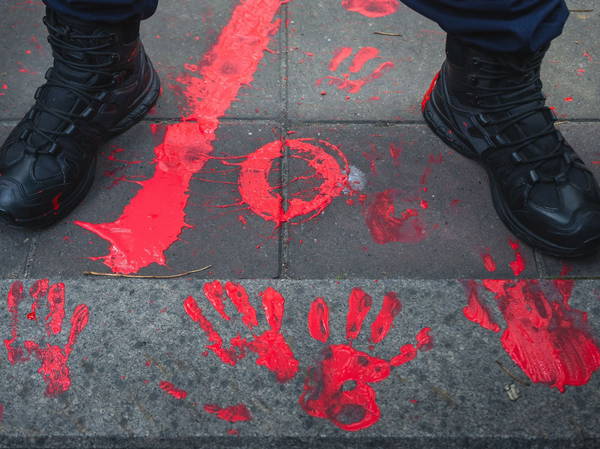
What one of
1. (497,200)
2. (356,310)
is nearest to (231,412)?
(356,310)

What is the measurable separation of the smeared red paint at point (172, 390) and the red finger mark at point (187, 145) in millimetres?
401

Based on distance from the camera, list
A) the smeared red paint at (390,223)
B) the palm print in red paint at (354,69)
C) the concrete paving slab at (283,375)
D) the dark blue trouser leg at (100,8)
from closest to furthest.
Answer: the concrete paving slab at (283,375) → the dark blue trouser leg at (100,8) → the smeared red paint at (390,223) → the palm print in red paint at (354,69)

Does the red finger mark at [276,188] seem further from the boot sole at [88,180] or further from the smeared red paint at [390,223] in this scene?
the boot sole at [88,180]

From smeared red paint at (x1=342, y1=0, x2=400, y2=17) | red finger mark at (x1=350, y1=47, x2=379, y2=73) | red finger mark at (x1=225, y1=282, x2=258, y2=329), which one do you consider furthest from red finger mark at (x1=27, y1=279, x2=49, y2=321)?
smeared red paint at (x1=342, y1=0, x2=400, y2=17)

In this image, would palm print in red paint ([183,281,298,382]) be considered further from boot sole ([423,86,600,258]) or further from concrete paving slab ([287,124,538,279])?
boot sole ([423,86,600,258])

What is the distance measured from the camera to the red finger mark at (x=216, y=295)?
153cm

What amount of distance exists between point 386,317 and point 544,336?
1.37 ft

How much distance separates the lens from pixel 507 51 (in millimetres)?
1588

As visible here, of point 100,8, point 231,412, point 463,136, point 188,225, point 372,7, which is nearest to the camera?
point 231,412

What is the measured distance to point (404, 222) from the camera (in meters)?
1.79

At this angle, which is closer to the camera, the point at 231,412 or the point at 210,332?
the point at 231,412

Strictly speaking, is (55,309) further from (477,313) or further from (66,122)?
(477,313)

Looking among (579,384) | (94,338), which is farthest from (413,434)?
(94,338)

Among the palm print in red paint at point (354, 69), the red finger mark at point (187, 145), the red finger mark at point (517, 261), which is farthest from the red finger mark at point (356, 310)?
the palm print in red paint at point (354, 69)
